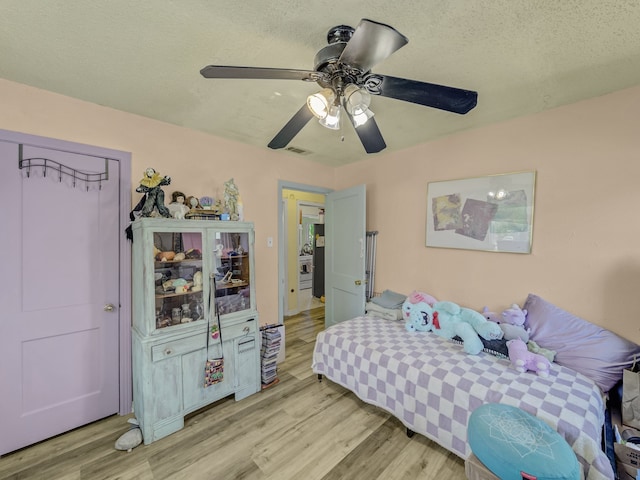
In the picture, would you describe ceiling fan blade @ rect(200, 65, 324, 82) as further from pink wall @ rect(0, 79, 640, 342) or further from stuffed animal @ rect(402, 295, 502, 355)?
stuffed animal @ rect(402, 295, 502, 355)

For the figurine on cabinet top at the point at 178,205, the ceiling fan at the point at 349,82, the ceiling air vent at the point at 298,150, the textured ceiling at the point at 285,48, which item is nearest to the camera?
the ceiling fan at the point at 349,82

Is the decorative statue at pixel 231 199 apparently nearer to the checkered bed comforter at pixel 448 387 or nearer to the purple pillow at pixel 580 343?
the checkered bed comforter at pixel 448 387

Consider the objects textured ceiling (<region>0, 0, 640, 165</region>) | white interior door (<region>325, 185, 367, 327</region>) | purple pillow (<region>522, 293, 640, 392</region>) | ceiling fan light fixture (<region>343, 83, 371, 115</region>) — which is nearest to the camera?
textured ceiling (<region>0, 0, 640, 165</region>)

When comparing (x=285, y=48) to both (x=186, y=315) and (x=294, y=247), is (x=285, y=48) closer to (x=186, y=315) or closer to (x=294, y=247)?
(x=186, y=315)

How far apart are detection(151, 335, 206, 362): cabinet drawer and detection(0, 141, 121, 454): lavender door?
52 centimetres

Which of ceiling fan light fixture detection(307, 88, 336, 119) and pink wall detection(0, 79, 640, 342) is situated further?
pink wall detection(0, 79, 640, 342)

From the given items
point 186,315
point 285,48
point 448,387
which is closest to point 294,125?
point 285,48

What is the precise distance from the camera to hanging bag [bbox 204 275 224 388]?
212 cm

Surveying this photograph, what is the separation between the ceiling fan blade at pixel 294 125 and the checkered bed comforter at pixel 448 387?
5.77 feet

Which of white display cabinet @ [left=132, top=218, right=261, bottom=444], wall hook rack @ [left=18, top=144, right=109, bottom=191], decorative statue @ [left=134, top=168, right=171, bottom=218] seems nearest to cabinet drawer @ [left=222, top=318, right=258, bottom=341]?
white display cabinet @ [left=132, top=218, right=261, bottom=444]

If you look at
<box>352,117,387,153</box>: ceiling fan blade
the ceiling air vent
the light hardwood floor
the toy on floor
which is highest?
the ceiling air vent

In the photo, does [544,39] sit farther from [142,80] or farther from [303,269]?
[303,269]

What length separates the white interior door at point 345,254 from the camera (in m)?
3.19

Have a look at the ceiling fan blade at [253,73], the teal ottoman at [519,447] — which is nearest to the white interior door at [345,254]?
the teal ottoman at [519,447]
